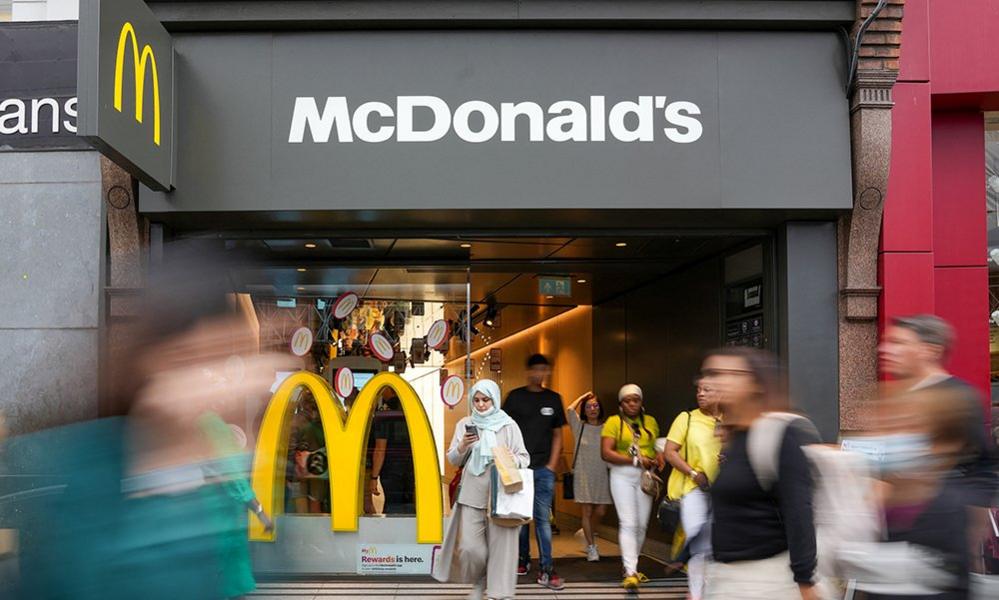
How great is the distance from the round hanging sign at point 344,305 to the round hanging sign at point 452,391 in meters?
1.04

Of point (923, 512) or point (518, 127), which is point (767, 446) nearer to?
point (923, 512)

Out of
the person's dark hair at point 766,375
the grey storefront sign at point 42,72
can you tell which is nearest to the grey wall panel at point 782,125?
the person's dark hair at point 766,375

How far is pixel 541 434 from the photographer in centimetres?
906

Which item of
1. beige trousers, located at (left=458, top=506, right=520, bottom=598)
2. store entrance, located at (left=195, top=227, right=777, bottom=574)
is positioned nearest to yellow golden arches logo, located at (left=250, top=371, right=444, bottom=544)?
store entrance, located at (left=195, top=227, right=777, bottom=574)

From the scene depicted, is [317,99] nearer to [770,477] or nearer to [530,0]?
[530,0]

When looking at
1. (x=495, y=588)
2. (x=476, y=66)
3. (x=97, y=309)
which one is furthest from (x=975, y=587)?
(x=97, y=309)

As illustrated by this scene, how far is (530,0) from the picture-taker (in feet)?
26.2

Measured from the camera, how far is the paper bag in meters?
7.29

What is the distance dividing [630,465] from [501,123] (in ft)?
10.2

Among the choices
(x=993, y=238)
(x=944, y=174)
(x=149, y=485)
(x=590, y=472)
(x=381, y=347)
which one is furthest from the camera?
(x=993, y=238)

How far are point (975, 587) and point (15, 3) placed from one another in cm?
837

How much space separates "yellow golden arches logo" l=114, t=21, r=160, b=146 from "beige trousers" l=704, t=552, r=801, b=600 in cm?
499

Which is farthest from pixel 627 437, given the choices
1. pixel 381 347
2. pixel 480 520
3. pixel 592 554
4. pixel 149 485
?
pixel 149 485

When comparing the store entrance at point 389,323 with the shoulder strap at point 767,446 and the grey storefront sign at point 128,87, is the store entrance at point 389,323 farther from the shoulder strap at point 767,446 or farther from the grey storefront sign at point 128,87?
the shoulder strap at point 767,446
